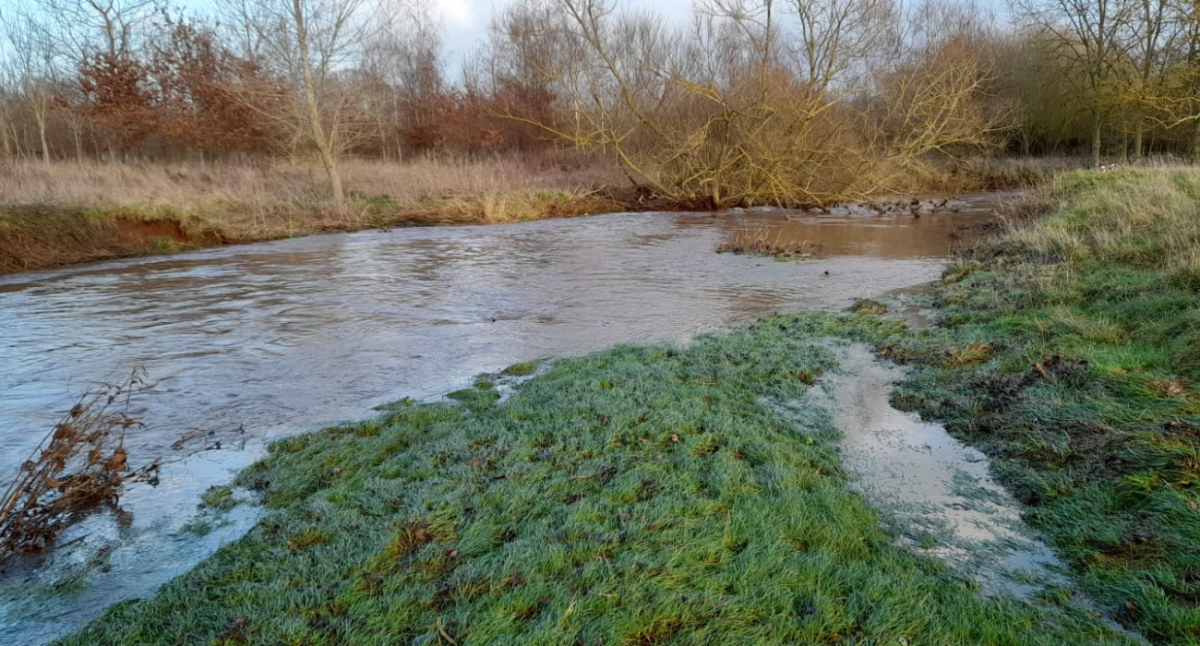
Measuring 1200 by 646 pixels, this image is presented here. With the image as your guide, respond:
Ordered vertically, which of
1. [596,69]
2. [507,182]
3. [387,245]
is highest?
[596,69]

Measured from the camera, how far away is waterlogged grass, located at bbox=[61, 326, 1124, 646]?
8.91 ft

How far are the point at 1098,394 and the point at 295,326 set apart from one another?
8.62 m

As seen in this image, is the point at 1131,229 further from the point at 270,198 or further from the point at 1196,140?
the point at 270,198

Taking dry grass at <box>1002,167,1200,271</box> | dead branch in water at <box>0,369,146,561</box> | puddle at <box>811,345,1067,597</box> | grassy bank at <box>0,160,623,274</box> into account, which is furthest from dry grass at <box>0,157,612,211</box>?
puddle at <box>811,345,1067,597</box>

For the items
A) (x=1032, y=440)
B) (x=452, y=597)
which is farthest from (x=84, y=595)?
(x=1032, y=440)

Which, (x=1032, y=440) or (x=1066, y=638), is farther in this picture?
(x=1032, y=440)

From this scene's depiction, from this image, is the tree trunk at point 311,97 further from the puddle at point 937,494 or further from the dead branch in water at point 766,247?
the puddle at point 937,494

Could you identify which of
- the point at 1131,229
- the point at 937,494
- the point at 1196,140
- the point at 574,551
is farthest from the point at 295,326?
the point at 1196,140

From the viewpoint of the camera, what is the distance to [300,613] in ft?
9.10

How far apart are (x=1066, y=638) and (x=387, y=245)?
16.2m

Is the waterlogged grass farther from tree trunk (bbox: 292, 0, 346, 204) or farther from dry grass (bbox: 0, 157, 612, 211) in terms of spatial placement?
tree trunk (bbox: 292, 0, 346, 204)

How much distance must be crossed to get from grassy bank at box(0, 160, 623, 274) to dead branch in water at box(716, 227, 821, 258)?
8.98m

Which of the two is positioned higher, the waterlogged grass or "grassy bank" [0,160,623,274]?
"grassy bank" [0,160,623,274]

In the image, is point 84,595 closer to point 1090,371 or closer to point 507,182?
point 1090,371
